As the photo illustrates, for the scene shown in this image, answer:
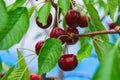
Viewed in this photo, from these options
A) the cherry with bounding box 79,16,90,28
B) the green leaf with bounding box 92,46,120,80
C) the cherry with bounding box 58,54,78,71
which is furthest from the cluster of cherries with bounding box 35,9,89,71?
the green leaf with bounding box 92,46,120,80

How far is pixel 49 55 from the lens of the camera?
80 cm

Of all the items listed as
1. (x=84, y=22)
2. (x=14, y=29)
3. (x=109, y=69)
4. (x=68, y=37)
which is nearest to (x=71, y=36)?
(x=68, y=37)

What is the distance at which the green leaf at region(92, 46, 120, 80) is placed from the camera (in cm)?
46

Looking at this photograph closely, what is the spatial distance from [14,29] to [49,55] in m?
0.11

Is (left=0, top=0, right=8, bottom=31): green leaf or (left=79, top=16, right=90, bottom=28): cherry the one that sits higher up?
(left=0, top=0, right=8, bottom=31): green leaf

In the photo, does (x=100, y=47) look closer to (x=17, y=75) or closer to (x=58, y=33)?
(x=58, y=33)

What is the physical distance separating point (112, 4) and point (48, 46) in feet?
0.76

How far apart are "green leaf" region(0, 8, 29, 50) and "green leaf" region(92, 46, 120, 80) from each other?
366mm

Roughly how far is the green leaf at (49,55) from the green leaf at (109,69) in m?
0.30

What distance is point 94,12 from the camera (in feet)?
3.05

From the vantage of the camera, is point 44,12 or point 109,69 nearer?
point 109,69

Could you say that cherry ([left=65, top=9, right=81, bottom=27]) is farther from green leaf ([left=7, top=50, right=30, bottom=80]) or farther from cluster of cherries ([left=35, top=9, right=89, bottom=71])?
green leaf ([left=7, top=50, right=30, bottom=80])

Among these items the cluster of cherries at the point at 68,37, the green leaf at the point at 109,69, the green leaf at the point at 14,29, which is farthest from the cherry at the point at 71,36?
the green leaf at the point at 109,69

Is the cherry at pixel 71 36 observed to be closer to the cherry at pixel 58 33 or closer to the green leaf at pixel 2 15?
the cherry at pixel 58 33
